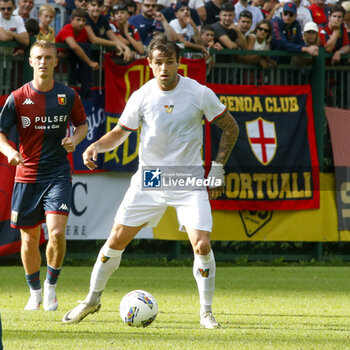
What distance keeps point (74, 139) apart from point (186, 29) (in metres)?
7.06

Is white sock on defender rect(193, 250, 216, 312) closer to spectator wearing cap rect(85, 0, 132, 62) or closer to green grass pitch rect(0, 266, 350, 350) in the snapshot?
green grass pitch rect(0, 266, 350, 350)

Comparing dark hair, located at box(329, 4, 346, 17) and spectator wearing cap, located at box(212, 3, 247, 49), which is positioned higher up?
dark hair, located at box(329, 4, 346, 17)

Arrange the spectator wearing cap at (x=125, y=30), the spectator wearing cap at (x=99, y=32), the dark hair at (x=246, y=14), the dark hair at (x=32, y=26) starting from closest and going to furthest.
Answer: the dark hair at (x=32, y=26) → the spectator wearing cap at (x=99, y=32) → the spectator wearing cap at (x=125, y=30) → the dark hair at (x=246, y=14)

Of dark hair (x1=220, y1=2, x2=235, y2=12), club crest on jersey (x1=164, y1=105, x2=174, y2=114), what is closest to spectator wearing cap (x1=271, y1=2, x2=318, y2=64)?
dark hair (x1=220, y1=2, x2=235, y2=12)

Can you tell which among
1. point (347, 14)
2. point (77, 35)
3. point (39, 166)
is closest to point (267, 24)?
point (347, 14)

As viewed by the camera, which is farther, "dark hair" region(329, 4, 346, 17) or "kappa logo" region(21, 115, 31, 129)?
"dark hair" region(329, 4, 346, 17)

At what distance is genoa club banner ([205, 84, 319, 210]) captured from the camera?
46.7 feet

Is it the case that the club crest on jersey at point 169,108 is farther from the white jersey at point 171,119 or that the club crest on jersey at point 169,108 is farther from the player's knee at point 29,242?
the player's knee at point 29,242

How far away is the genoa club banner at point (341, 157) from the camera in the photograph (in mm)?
14469

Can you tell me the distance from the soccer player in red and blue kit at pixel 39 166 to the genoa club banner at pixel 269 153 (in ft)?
20.0

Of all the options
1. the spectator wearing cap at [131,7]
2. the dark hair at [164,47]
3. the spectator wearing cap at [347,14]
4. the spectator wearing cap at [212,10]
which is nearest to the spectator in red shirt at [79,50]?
the spectator wearing cap at [131,7]

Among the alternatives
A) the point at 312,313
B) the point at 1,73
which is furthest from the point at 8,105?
the point at 1,73

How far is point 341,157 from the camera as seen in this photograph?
1457cm

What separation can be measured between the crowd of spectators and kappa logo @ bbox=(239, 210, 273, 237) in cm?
275
